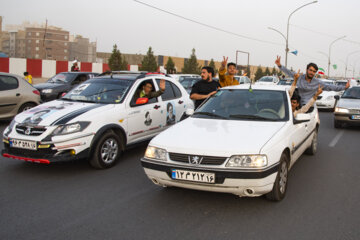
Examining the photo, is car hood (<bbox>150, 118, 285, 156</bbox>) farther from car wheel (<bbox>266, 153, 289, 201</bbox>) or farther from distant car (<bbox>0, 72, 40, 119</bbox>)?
distant car (<bbox>0, 72, 40, 119</bbox>)

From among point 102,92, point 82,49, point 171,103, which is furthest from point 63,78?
point 82,49

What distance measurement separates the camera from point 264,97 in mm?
5383

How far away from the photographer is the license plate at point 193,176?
149 inches

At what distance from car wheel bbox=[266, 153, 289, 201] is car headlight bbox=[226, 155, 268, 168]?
42 centimetres

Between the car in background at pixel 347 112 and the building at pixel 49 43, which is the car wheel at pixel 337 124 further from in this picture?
the building at pixel 49 43

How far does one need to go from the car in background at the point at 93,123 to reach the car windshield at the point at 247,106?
4.80 ft

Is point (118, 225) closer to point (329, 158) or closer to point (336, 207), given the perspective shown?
point (336, 207)

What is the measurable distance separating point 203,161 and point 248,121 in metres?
1.25

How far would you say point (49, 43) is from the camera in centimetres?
11581

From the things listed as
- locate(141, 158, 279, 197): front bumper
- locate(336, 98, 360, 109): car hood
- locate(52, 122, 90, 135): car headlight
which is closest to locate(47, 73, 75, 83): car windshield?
locate(52, 122, 90, 135): car headlight

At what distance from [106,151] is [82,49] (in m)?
129

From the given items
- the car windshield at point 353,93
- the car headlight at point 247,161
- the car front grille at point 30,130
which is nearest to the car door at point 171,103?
the car front grille at point 30,130

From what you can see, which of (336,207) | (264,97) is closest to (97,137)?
(264,97)

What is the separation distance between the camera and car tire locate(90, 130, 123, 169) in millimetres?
5578
